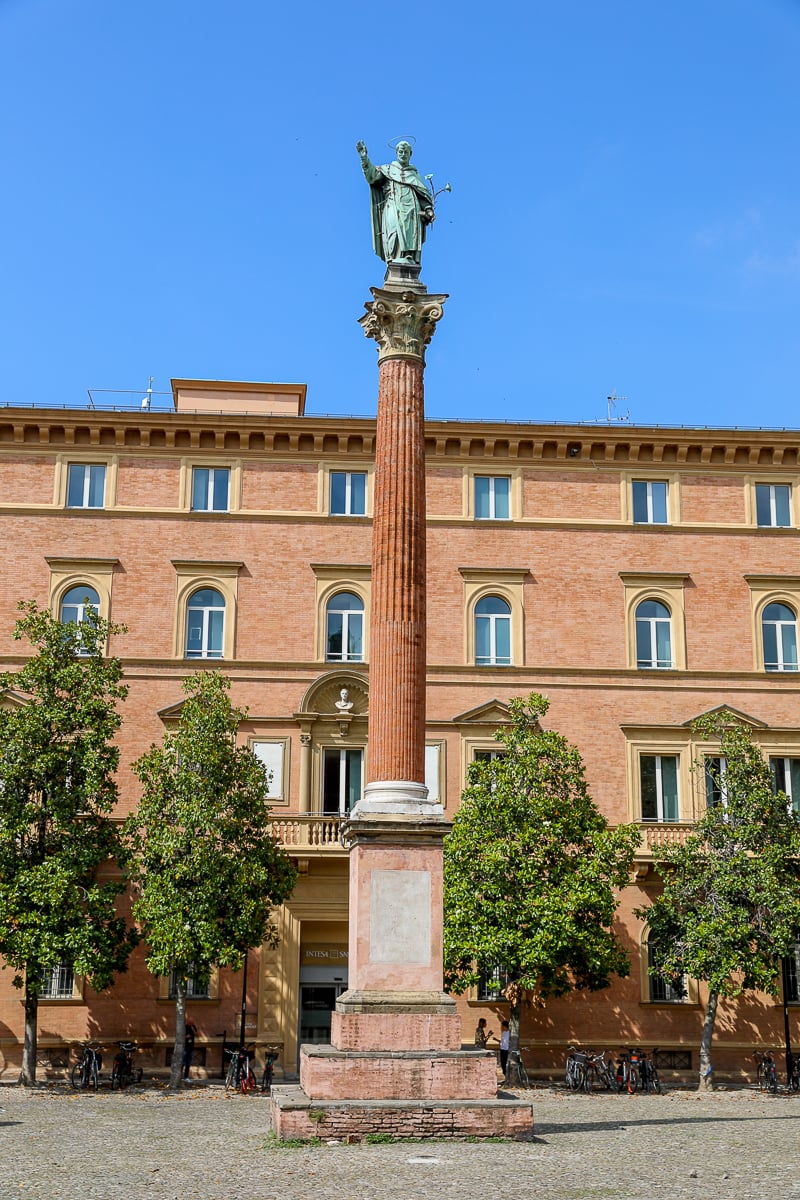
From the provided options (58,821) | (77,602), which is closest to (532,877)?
(58,821)

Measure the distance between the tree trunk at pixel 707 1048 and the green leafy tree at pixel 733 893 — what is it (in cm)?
3

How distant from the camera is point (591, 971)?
115ft

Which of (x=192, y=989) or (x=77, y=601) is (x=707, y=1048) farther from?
(x=77, y=601)

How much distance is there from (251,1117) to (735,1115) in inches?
388

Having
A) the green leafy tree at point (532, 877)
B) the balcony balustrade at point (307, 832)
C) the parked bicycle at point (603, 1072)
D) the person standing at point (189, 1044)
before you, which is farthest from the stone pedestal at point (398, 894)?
the parked bicycle at point (603, 1072)

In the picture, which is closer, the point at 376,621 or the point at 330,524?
the point at 376,621

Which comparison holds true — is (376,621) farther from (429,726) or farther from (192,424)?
(192,424)

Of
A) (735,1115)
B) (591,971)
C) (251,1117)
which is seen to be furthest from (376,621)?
(591,971)

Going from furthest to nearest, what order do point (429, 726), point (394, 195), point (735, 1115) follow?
point (429, 726) → point (735, 1115) → point (394, 195)

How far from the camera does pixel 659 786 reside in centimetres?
3975

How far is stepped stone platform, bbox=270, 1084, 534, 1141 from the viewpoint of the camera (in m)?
19.2

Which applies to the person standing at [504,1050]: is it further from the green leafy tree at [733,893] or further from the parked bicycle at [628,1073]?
the green leafy tree at [733,893]

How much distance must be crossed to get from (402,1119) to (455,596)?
22825mm

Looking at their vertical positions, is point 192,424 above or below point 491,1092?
above
